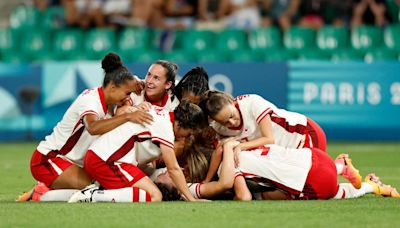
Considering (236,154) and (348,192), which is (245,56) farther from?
(236,154)

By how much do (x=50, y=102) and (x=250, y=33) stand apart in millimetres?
3716

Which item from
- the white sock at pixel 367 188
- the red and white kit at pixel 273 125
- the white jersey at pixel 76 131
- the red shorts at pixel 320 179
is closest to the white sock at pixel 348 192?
the white sock at pixel 367 188

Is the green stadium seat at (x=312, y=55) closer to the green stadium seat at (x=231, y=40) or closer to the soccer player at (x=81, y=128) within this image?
the green stadium seat at (x=231, y=40)

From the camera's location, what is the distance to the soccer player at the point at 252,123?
8.62m

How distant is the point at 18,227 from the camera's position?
6949 mm

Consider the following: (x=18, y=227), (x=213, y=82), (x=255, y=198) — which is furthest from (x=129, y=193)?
(x=213, y=82)

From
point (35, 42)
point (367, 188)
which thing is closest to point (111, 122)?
point (367, 188)

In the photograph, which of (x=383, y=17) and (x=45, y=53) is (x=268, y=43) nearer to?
(x=383, y=17)

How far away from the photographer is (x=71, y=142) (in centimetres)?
912

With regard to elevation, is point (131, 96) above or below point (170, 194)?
above

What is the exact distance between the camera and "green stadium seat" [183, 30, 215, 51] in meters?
18.0

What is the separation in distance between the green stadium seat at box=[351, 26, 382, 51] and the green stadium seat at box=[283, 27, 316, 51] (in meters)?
0.72

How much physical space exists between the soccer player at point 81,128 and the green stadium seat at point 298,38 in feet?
29.3

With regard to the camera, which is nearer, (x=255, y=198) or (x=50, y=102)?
(x=255, y=198)
